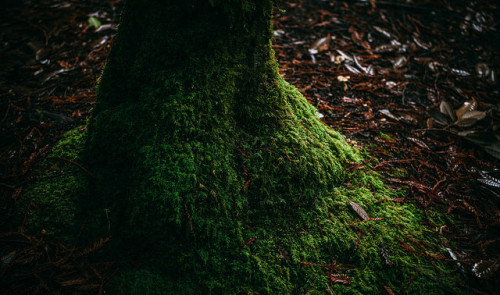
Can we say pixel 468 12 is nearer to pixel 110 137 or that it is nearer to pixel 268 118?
pixel 268 118

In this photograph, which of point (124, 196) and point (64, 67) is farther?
point (64, 67)

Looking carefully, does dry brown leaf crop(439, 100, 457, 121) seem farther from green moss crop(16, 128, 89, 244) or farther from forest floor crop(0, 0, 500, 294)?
green moss crop(16, 128, 89, 244)

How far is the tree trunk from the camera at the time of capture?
1.38 m

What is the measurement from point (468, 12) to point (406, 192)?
485 cm

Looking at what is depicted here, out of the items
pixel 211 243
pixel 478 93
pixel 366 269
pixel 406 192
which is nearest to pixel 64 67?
pixel 211 243

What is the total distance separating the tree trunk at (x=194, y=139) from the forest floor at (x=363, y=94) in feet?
1.51

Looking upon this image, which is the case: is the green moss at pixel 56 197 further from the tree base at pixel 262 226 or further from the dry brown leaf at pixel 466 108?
the dry brown leaf at pixel 466 108

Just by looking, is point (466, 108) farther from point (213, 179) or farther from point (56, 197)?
point (56, 197)

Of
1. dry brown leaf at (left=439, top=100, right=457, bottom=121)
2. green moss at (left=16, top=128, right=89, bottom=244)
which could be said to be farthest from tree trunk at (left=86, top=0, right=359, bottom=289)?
dry brown leaf at (left=439, top=100, right=457, bottom=121)

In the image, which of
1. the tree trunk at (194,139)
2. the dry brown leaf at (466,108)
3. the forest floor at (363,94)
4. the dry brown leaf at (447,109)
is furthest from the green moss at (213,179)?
the dry brown leaf at (466,108)

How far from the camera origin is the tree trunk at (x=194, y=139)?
1.38 m

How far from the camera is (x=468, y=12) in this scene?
460 cm

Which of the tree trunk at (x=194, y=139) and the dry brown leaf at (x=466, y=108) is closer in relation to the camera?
the tree trunk at (x=194, y=139)

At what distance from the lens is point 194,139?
1.46 m
